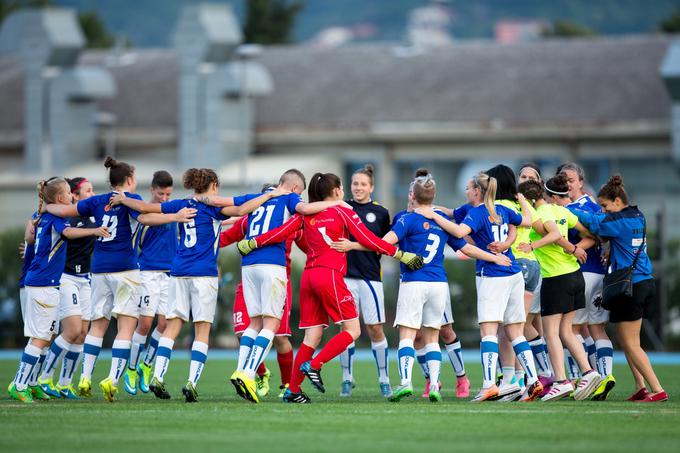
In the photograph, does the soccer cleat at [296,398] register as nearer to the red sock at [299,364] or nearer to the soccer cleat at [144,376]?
the red sock at [299,364]

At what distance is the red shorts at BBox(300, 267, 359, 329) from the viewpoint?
12766 millimetres

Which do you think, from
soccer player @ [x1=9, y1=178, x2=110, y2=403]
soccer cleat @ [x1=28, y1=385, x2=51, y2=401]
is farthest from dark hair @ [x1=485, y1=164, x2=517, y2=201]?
soccer cleat @ [x1=28, y1=385, x2=51, y2=401]

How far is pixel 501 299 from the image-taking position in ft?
42.8

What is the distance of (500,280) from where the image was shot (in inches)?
516

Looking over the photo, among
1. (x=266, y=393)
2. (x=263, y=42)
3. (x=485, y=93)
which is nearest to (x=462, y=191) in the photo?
(x=485, y=93)

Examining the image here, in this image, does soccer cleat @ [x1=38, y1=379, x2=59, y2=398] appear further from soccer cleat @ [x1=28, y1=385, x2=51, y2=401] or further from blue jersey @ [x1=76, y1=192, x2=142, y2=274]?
blue jersey @ [x1=76, y1=192, x2=142, y2=274]

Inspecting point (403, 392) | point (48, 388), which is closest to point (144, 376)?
point (48, 388)

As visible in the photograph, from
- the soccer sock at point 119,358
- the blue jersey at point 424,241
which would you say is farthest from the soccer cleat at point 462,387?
the soccer sock at point 119,358

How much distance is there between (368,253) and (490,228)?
1.70 meters

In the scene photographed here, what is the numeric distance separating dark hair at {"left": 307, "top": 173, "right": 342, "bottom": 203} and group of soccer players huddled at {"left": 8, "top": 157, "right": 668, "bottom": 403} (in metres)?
0.02

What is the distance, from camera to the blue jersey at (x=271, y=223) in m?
12.9

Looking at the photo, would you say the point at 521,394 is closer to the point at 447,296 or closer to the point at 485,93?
the point at 447,296

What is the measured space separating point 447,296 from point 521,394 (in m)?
1.26

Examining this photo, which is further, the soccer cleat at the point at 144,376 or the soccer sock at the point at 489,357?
the soccer cleat at the point at 144,376
